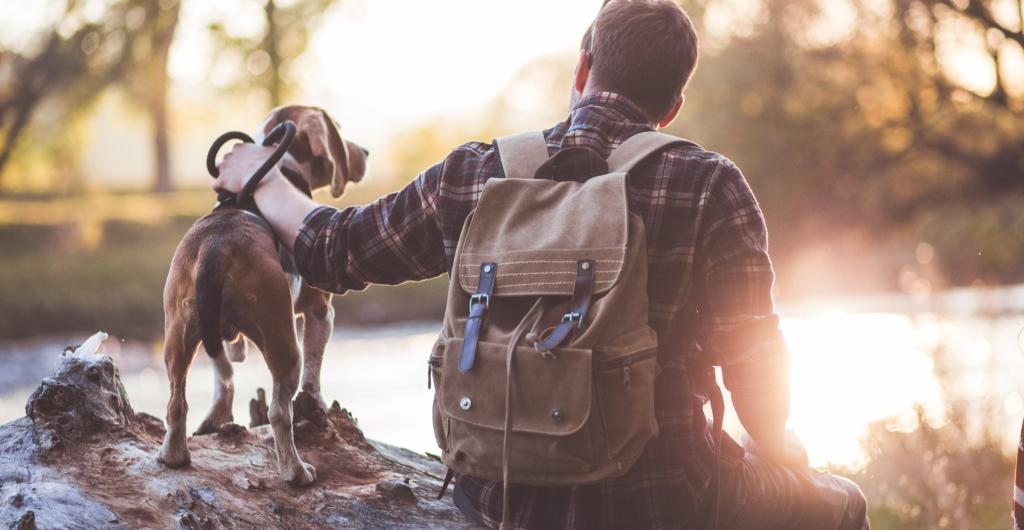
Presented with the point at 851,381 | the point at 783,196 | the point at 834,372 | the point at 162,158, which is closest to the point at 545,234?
the point at 851,381

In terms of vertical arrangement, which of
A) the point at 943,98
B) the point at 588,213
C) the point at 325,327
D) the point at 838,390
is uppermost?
the point at 943,98

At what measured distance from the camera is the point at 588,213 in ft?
7.07

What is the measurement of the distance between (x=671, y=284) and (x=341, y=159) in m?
1.79

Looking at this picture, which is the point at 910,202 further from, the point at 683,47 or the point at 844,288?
the point at 683,47

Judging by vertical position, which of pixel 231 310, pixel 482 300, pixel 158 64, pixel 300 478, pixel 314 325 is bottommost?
pixel 300 478

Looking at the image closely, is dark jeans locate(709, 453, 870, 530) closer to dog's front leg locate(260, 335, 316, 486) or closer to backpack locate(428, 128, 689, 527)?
backpack locate(428, 128, 689, 527)

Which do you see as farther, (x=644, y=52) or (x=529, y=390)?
(x=644, y=52)

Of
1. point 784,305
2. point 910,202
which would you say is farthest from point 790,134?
point 784,305

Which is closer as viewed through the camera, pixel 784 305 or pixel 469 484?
pixel 469 484

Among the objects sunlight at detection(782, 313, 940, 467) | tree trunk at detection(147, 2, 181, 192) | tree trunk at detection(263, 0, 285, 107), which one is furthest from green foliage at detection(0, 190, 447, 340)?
sunlight at detection(782, 313, 940, 467)

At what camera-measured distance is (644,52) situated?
2297 millimetres

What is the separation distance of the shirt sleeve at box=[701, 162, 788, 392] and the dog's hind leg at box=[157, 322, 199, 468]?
5.01ft

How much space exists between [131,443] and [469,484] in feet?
3.51

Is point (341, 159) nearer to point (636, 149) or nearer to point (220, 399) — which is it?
point (220, 399)
